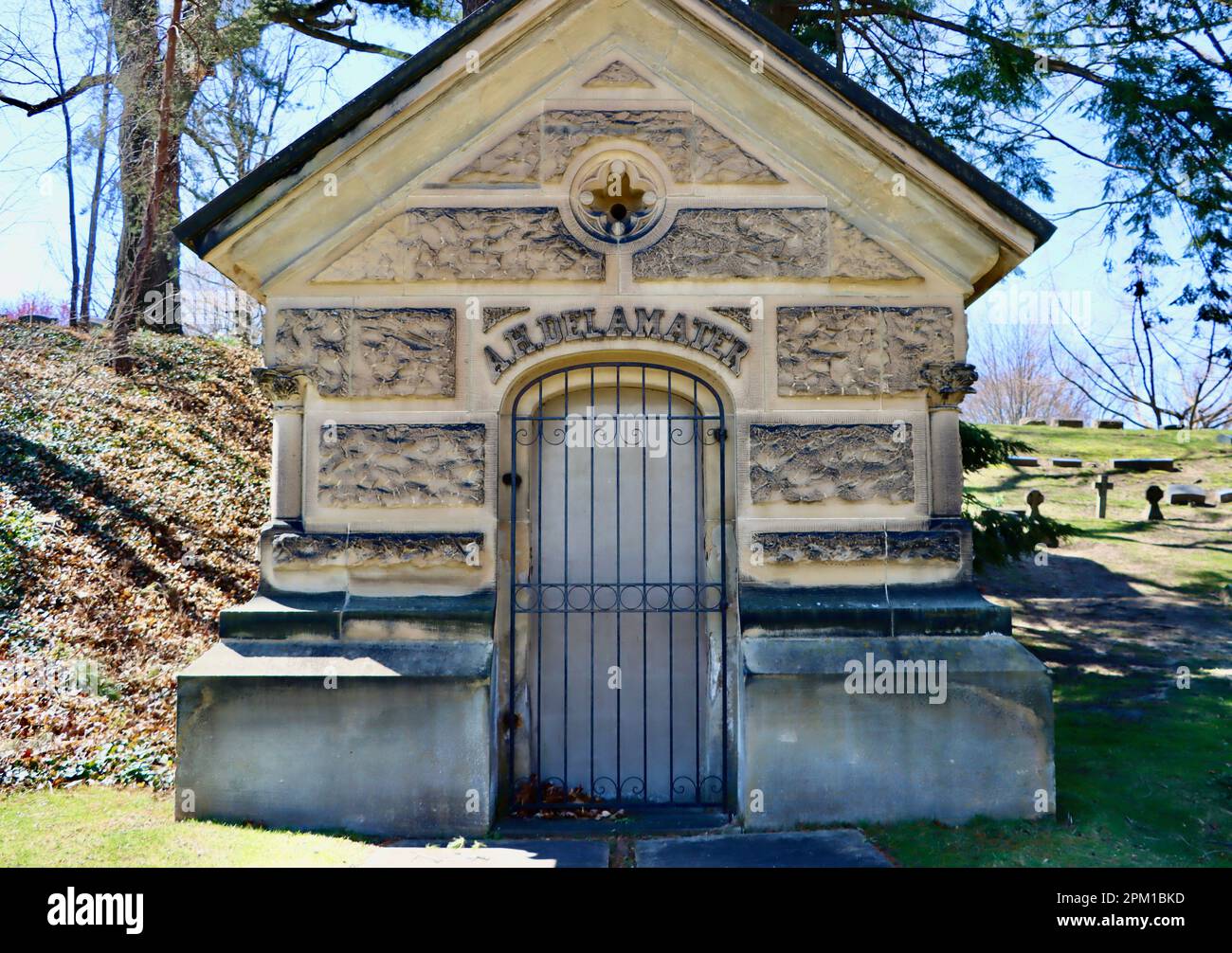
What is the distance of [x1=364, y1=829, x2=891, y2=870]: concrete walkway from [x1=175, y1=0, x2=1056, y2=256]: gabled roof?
381 centimetres

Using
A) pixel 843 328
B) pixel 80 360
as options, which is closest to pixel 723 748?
pixel 843 328

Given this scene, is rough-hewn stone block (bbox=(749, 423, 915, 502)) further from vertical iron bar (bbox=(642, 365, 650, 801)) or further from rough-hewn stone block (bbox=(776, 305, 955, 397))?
vertical iron bar (bbox=(642, 365, 650, 801))

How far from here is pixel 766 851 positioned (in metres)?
5.32

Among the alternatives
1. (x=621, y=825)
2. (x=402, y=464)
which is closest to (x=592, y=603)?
(x=621, y=825)

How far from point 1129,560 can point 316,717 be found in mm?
13311

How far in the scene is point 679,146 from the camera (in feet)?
20.6

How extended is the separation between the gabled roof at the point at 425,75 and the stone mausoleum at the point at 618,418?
21 millimetres

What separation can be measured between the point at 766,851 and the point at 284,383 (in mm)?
4013

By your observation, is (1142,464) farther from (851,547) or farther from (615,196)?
(615,196)

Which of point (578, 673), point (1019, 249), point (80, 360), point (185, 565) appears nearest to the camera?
point (1019, 249)

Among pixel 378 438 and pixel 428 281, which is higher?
pixel 428 281

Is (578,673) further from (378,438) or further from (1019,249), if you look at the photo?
(1019,249)

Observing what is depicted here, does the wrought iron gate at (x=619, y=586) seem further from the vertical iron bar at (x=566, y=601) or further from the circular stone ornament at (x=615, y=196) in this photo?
the circular stone ornament at (x=615, y=196)

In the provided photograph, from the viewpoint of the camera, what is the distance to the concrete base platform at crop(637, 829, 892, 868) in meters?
5.14
